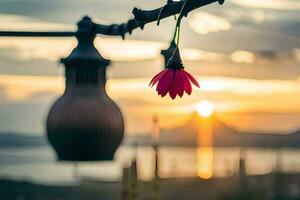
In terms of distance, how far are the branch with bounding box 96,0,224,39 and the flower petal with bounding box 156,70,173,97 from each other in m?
0.24

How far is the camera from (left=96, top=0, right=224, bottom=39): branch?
480cm

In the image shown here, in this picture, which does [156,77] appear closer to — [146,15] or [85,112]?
[146,15]

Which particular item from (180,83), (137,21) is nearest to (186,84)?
(180,83)

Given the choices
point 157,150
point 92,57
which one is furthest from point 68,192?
point 92,57

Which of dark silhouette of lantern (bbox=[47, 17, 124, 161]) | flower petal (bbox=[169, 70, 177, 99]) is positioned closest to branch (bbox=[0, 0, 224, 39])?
dark silhouette of lantern (bbox=[47, 17, 124, 161])

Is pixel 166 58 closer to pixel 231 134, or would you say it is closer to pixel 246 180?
pixel 231 134

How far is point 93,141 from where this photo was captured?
678cm

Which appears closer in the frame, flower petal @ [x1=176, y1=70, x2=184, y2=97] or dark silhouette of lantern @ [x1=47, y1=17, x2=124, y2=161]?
flower petal @ [x1=176, y1=70, x2=184, y2=97]

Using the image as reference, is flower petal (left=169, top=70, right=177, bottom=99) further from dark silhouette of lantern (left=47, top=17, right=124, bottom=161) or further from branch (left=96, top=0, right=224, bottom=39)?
dark silhouette of lantern (left=47, top=17, right=124, bottom=161)

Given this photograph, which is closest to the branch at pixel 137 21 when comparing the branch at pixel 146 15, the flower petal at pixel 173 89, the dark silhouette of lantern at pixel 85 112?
the branch at pixel 146 15

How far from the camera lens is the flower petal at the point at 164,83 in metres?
4.83

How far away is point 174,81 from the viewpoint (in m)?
4.85

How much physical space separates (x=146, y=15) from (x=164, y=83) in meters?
0.55

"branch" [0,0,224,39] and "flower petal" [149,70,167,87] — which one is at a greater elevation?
"branch" [0,0,224,39]
